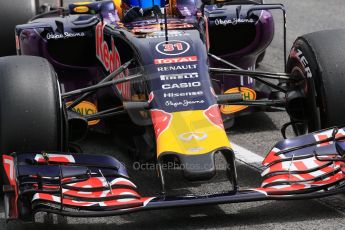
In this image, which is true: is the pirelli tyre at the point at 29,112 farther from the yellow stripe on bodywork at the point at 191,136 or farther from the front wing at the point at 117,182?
the yellow stripe on bodywork at the point at 191,136

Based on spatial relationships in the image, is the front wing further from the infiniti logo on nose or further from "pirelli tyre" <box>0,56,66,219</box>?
the infiniti logo on nose

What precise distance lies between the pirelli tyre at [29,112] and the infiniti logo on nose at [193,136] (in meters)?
0.76

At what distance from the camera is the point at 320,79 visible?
6.04 meters

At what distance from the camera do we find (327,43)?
6145mm

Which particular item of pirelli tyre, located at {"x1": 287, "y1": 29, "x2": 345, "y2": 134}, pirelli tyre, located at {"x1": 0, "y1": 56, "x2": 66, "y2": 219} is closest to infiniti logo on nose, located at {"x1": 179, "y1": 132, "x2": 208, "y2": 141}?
pirelli tyre, located at {"x1": 0, "y1": 56, "x2": 66, "y2": 219}

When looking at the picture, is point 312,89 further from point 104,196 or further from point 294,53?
point 104,196

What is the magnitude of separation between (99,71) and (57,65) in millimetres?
343

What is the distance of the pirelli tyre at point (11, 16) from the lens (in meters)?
8.73

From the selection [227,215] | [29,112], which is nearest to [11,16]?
[29,112]

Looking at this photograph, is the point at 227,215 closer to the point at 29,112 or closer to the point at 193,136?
the point at 193,136

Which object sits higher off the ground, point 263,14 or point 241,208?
point 263,14

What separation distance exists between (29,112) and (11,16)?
11.3 feet

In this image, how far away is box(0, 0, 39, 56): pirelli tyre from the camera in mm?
8734

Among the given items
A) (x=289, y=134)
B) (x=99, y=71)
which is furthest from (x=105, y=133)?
(x=289, y=134)
